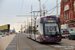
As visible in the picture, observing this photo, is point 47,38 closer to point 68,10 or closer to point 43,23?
point 43,23

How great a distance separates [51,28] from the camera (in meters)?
17.4

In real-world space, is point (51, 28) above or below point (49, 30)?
above

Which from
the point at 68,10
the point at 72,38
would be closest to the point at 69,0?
the point at 68,10

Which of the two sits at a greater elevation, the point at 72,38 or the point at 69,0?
A: the point at 69,0

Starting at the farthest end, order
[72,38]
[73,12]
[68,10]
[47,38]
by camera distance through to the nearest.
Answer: [68,10], [73,12], [72,38], [47,38]

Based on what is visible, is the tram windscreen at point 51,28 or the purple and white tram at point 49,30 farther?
the tram windscreen at point 51,28

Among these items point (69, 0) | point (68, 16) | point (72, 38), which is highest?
point (69, 0)

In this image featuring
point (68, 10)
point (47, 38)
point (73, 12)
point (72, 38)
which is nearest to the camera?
point (47, 38)

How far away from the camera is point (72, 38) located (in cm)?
2755

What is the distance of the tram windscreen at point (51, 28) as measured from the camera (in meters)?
17.3

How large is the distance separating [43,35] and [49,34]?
0.69m

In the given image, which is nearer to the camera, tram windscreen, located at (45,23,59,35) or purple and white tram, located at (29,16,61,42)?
purple and white tram, located at (29,16,61,42)

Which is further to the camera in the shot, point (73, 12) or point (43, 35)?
point (73, 12)

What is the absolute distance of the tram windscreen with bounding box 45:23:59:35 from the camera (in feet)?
56.6
